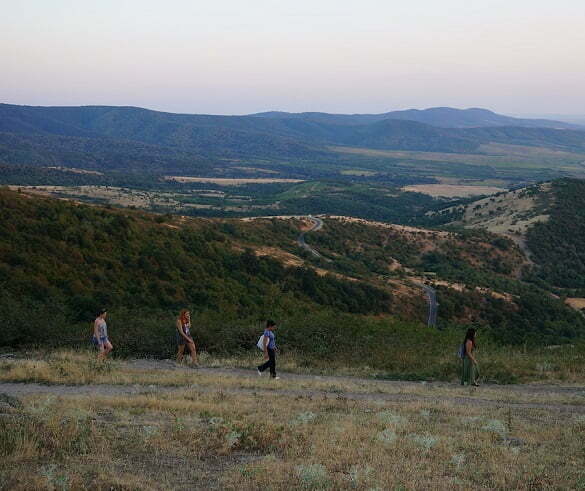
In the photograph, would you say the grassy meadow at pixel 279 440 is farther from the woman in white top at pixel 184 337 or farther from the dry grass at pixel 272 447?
the woman in white top at pixel 184 337

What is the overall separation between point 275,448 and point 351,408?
3173 millimetres

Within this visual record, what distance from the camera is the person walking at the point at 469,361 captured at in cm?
1353

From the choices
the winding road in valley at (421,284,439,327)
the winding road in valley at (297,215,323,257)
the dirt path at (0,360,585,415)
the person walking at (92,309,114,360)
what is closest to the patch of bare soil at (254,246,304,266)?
the winding road in valley at (297,215,323,257)

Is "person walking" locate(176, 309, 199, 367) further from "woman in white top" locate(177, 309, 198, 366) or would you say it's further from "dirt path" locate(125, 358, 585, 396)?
"dirt path" locate(125, 358, 585, 396)

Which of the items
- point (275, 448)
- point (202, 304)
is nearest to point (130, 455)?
point (275, 448)

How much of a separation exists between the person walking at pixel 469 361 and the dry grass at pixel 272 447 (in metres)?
3.17

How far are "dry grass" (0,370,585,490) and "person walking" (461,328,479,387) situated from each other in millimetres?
3175

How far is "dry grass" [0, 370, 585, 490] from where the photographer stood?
256 inches

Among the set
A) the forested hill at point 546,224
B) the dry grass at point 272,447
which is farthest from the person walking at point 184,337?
the forested hill at point 546,224

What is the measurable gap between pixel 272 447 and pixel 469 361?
7347mm

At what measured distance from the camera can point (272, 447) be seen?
7.80 metres

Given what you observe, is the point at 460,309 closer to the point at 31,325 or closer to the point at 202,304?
the point at 202,304

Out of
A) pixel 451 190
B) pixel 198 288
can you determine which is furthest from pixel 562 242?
pixel 451 190

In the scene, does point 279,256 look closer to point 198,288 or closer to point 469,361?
point 198,288
